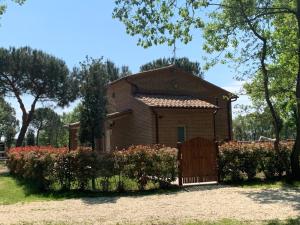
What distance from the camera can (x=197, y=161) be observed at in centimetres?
1584

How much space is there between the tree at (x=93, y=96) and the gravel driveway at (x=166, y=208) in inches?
308

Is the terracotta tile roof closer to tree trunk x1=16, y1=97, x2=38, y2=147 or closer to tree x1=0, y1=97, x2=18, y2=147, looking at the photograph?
tree trunk x1=16, y1=97, x2=38, y2=147

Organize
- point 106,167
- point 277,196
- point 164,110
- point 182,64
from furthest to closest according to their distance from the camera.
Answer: point 182,64 < point 164,110 < point 106,167 < point 277,196

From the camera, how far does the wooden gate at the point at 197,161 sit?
15.5 meters

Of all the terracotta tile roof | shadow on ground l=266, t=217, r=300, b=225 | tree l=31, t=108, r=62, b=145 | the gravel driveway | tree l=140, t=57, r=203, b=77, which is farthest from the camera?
tree l=31, t=108, r=62, b=145

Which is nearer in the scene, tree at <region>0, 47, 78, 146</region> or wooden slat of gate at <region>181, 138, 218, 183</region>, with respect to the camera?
wooden slat of gate at <region>181, 138, 218, 183</region>

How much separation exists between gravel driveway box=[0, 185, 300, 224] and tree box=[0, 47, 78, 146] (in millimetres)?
30994

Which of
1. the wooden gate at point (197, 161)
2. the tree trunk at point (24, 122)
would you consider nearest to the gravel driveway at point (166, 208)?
the wooden gate at point (197, 161)

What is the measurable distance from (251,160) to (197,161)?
222 centimetres

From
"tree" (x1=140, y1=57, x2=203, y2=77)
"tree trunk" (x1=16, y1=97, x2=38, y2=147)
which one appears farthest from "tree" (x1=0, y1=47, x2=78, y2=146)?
"tree" (x1=140, y1=57, x2=203, y2=77)

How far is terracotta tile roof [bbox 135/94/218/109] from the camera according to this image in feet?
77.4

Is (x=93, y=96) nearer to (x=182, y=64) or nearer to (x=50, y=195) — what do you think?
(x=50, y=195)

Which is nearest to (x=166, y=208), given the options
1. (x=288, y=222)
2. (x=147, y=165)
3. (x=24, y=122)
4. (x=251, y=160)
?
(x=288, y=222)

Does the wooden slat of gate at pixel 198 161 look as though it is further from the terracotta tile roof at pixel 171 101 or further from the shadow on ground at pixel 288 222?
the terracotta tile roof at pixel 171 101
